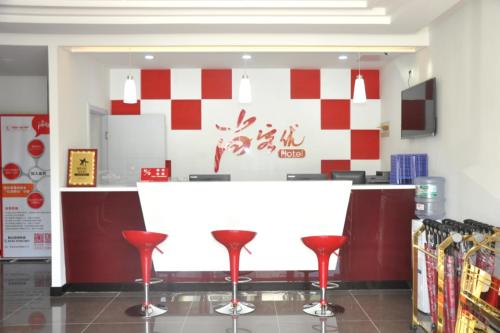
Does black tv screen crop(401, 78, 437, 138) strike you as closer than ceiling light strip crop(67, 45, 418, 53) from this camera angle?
Yes

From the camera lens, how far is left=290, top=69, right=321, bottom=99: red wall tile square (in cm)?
598

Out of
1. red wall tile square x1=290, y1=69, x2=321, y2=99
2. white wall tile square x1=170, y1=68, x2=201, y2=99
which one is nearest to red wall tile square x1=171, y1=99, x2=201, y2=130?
white wall tile square x1=170, y1=68, x2=201, y2=99

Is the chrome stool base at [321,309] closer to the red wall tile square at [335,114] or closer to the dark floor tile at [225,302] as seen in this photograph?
the dark floor tile at [225,302]

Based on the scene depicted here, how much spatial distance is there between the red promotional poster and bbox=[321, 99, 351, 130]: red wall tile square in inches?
142

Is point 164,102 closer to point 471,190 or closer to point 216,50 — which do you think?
point 216,50

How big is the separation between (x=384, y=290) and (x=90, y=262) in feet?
9.31

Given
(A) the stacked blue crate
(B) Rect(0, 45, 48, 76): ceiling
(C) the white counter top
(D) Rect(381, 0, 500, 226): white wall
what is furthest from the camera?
(B) Rect(0, 45, 48, 76): ceiling

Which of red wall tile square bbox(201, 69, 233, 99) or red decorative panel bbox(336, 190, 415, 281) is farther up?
red wall tile square bbox(201, 69, 233, 99)

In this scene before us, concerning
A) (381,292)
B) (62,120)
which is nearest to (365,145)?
(381,292)

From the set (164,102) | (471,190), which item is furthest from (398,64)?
(164,102)

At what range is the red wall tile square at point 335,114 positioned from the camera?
6008 mm

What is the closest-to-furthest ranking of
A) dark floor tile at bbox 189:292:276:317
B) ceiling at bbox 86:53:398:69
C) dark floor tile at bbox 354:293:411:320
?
dark floor tile at bbox 354:293:411:320, dark floor tile at bbox 189:292:276:317, ceiling at bbox 86:53:398:69

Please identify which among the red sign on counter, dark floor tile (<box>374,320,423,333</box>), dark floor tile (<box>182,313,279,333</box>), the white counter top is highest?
the red sign on counter

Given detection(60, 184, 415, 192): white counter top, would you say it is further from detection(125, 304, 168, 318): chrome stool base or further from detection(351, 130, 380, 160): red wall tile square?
detection(351, 130, 380, 160): red wall tile square
